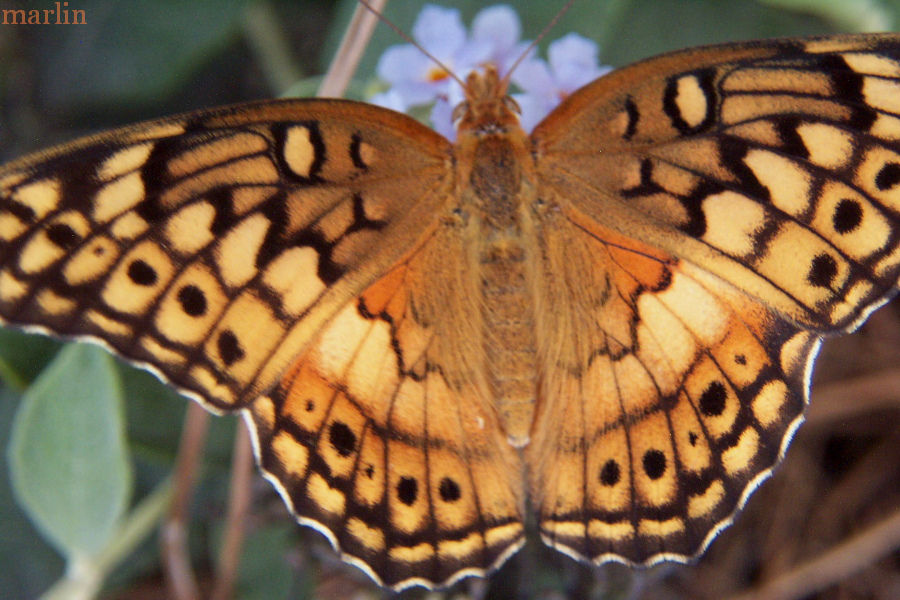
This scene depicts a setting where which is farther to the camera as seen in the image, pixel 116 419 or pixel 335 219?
pixel 116 419

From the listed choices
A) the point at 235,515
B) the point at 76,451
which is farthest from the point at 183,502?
the point at 76,451

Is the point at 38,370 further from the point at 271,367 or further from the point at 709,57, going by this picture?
the point at 709,57

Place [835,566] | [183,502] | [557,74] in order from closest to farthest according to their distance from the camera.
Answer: [557,74], [183,502], [835,566]

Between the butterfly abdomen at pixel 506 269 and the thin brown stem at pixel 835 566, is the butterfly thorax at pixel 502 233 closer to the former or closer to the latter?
the butterfly abdomen at pixel 506 269

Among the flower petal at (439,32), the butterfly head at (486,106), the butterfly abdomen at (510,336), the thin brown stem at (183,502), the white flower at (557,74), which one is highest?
the flower petal at (439,32)

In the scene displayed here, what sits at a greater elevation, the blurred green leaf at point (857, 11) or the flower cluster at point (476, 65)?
the blurred green leaf at point (857, 11)

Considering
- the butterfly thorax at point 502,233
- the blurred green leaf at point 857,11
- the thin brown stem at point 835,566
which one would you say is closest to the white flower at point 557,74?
the butterfly thorax at point 502,233

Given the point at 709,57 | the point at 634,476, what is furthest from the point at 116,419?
the point at 709,57

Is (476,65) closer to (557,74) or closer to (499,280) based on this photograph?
(557,74)
